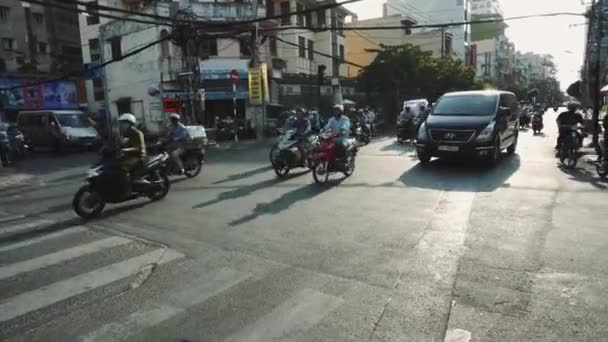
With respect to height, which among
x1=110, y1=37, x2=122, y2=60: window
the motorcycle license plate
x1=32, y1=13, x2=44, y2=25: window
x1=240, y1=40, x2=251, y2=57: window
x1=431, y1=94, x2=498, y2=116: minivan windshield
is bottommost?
the motorcycle license plate

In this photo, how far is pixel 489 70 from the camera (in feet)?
279

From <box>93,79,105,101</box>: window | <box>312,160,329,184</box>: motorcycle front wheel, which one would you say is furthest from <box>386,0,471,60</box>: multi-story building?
<box>312,160,329,184</box>: motorcycle front wheel

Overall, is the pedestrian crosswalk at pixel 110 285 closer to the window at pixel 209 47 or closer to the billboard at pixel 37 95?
the window at pixel 209 47

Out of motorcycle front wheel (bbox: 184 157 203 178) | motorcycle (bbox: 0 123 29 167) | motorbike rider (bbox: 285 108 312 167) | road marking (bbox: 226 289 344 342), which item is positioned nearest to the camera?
road marking (bbox: 226 289 344 342)

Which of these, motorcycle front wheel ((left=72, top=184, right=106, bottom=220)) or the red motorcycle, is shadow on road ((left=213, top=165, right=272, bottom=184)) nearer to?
the red motorcycle

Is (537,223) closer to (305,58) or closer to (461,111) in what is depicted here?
(461,111)

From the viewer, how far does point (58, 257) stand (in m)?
5.61

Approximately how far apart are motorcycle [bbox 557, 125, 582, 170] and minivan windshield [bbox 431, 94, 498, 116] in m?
1.78

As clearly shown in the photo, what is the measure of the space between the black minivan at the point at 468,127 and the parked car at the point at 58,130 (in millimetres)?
16343

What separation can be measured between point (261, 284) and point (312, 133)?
7791 mm

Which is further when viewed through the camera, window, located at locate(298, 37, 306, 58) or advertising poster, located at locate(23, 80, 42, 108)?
window, located at locate(298, 37, 306, 58)

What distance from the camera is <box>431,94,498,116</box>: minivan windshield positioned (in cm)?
1181

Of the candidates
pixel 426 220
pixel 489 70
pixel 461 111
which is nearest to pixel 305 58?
pixel 461 111

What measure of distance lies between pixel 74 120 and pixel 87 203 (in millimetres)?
16615
